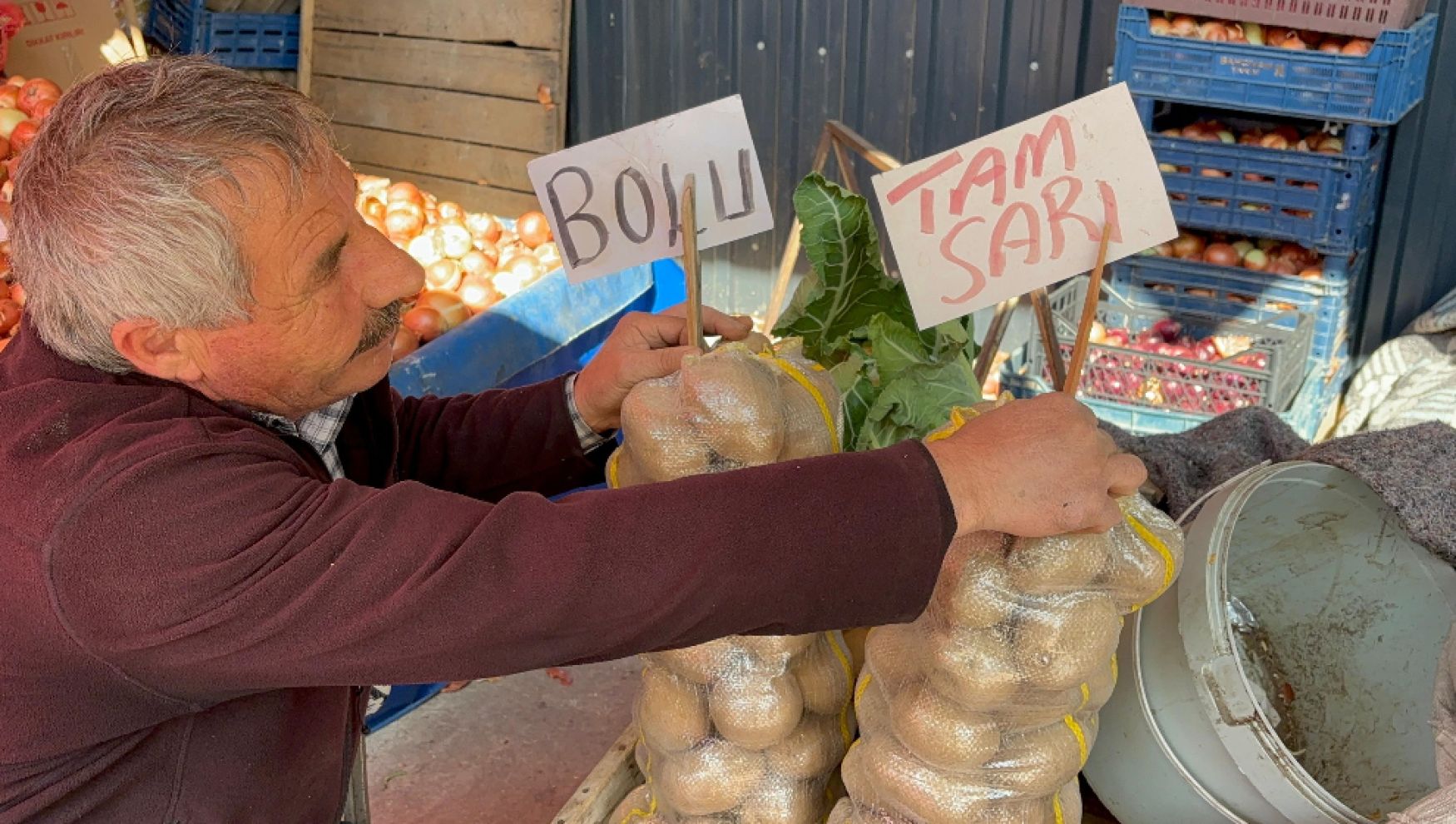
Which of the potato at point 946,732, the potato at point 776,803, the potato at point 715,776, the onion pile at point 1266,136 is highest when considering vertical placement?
the onion pile at point 1266,136

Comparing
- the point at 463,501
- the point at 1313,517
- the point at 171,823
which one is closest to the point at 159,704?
the point at 171,823

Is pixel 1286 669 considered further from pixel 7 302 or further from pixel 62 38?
pixel 62 38

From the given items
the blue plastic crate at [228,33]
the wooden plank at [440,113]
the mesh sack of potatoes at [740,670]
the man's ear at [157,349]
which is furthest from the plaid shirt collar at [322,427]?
the wooden plank at [440,113]

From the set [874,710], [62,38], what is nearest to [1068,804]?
[874,710]

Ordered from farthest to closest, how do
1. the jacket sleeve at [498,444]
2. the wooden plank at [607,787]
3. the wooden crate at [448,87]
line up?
1. the wooden crate at [448,87]
2. the jacket sleeve at [498,444]
3. the wooden plank at [607,787]

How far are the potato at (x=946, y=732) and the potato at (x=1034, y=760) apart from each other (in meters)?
0.02

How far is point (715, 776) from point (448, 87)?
4708mm

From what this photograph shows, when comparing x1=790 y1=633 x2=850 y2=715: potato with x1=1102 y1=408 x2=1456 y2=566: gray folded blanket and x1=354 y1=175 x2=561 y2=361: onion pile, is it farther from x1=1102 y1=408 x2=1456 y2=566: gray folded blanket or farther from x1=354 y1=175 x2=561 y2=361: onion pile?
x1=354 y1=175 x2=561 y2=361: onion pile

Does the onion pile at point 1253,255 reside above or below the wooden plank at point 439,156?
above

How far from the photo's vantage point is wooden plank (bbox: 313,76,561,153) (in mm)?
5535

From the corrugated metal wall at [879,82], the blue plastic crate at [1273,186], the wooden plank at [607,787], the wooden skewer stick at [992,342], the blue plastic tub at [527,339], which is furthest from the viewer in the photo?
the corrugated metal wall at [879,82]

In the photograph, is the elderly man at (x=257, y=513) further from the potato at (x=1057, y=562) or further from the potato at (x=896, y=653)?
the potato at (x=896, y=653)

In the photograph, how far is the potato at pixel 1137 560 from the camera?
4.37 feet

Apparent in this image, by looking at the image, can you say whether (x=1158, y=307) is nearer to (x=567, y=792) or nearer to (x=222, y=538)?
(x=567, y=792)
